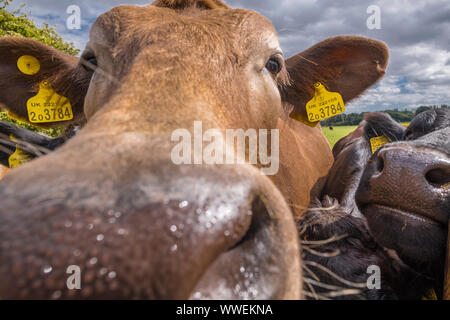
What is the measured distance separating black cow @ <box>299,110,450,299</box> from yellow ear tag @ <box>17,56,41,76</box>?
2.92 metres

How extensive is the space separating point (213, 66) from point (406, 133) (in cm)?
260

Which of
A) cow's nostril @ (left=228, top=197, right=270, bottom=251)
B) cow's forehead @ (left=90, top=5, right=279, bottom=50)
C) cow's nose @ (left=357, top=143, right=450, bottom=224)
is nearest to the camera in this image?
cow's nostril @ (left=228, top=197, right=270, bottom=251)

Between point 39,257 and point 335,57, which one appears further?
point 335,57

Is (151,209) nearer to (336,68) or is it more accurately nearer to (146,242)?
(146,242)

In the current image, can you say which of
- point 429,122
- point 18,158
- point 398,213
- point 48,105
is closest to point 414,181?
point 398,213

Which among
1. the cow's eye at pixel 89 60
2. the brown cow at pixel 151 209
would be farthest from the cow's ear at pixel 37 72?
the brown cow at pixel 151 209

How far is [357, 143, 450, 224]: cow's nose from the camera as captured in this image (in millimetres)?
1789

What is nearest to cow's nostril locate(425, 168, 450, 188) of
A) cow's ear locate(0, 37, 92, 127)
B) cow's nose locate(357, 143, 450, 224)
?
cow's nose locate(357, 143, 450, 224)

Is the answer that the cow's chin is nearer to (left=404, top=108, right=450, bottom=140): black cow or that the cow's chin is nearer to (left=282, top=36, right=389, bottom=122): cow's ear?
(left=404, top=108, right=450, bottom=140): black cow

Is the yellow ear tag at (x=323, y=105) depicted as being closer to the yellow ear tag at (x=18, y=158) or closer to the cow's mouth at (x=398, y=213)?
the cow's mouth at (x=398, y=213)

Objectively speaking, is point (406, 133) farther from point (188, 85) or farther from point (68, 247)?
point (68, 247)

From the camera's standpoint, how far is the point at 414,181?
6.02 ft
